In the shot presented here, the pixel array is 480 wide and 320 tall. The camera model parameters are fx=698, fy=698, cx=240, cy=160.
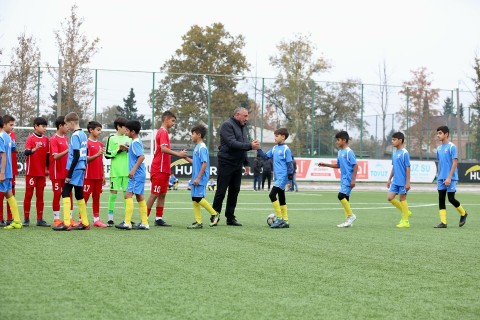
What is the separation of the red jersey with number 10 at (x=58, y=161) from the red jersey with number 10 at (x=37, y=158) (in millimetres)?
252

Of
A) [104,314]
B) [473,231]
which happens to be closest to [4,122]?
[104,314]

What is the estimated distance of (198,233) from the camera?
10.8 m

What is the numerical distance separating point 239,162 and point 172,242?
362 centimetres

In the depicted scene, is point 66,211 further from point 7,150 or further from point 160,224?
point 160,224

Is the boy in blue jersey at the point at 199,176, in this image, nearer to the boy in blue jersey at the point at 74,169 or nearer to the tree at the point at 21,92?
the boy in blue jersey at the point at 74,169

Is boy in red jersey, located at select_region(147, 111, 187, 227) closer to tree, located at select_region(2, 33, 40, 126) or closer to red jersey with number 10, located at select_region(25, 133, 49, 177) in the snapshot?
red jersey with number 10, located at select_region(25, 133, 49, 177)

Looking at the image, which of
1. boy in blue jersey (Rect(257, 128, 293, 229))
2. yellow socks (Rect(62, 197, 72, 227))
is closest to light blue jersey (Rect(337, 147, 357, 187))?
boy in blue jersey (Rect(257, 128, 293, 229))

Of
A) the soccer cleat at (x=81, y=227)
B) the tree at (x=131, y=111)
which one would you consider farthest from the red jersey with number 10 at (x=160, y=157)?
the tree at (x=131, y=111)

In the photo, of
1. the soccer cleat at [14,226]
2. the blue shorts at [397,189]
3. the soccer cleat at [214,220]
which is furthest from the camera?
the blue shorts at [397,189]

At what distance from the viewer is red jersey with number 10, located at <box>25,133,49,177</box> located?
1202 centimetres

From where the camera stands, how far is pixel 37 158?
39.6 feet

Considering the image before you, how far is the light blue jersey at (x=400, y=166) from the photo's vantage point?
1333cm

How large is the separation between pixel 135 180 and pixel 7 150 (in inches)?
81.6

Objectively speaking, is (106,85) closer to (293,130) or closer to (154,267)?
(293,130)
